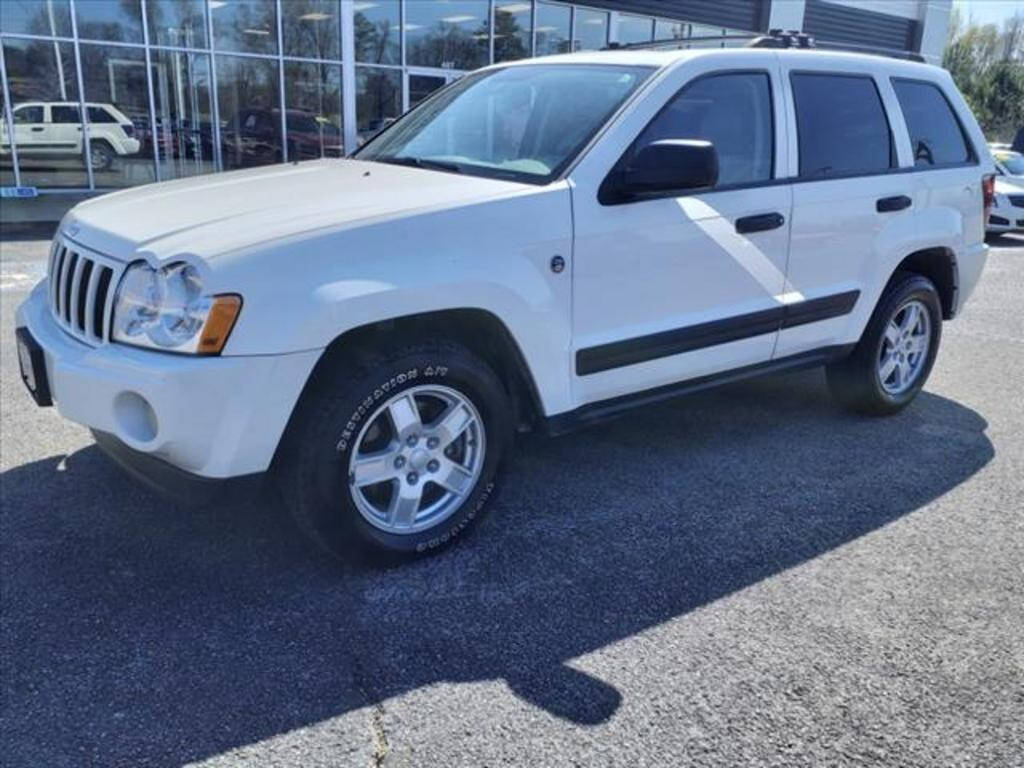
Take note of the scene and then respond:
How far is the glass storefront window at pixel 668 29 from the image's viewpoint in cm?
2065

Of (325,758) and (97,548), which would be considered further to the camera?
(97,548)

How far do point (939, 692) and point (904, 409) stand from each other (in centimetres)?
293

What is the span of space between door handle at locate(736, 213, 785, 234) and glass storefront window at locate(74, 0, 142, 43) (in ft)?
46.4

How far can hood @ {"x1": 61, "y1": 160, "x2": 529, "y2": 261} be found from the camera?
2998 millimetres

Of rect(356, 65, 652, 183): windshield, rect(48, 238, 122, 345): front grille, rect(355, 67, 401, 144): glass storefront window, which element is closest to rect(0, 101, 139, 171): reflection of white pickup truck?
rect(355, 67, 401, 144): glass storefront window

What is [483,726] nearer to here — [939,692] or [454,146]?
[939,692]

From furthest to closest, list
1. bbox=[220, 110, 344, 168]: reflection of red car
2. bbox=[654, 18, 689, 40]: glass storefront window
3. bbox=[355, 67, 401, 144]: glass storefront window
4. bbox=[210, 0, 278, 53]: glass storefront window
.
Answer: bbox=[654, 18, 689, 40]: glass storefront window < bbox=[355, 67, 401, 144]: glass storefront window < bbox=[220, 110, 344, 168]: reflection of red car < bbox=[210, 0, 278, 53]: glass storefront window

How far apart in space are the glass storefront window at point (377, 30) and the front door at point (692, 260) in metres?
14.4

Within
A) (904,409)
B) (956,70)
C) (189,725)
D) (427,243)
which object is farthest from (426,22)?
(956,70)

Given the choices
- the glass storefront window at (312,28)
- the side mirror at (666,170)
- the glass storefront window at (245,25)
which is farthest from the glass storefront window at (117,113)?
the side mirror at (666,170)

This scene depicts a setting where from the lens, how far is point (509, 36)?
18984mm

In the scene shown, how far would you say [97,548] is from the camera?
3492 mm

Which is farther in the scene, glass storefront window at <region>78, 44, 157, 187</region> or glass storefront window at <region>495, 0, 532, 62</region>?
glass storefront window at <region>495, 0, 532, 62</region>

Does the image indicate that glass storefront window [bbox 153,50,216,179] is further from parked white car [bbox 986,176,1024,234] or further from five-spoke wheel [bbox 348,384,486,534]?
five-spoke wheel [bbox 348,384,486,534]
